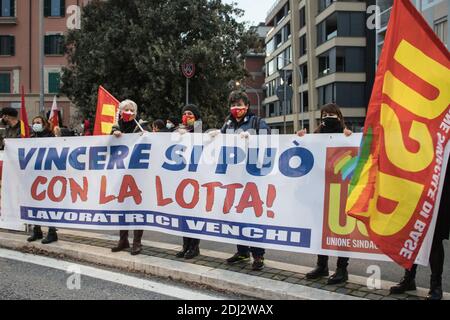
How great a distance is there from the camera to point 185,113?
5945 mm

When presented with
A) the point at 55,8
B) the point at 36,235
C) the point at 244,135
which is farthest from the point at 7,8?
the point at 244,135

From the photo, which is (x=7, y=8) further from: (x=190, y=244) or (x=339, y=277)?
(x=339, y=277)

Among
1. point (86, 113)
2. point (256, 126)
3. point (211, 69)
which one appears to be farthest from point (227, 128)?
point (86, 113)

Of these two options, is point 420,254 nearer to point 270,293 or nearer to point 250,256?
point 270,293

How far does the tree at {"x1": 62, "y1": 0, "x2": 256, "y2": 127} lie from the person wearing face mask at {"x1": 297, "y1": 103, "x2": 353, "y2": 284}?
560 inches

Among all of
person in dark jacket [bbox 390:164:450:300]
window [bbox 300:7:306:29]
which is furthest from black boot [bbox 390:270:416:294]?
window [bbox 300:7:306:29]

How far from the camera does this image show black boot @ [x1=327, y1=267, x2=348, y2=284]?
4504mm

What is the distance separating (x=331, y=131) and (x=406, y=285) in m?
1.64

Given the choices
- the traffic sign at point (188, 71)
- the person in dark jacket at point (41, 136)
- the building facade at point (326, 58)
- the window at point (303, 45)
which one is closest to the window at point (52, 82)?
the building facade at point (326, 58)

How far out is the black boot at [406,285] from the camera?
4258mm

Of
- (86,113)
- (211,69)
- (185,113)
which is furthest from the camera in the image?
(86,113)

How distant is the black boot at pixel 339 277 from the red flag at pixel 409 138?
742mm

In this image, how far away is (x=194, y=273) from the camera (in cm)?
475

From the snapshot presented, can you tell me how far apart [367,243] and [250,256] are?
1583 mm
